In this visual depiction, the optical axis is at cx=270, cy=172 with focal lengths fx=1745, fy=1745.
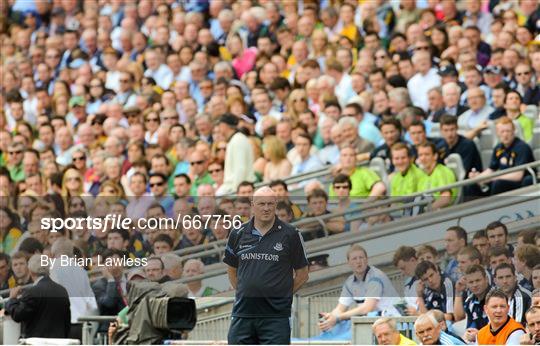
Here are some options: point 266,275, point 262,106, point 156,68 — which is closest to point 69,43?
point 156,68

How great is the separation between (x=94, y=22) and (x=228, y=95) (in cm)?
516

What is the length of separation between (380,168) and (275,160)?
1597 millimetres

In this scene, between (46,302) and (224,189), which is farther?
(224,189)

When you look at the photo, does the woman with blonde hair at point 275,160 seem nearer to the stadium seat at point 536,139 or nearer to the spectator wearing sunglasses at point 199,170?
the spectator wearing sunglasses at point 199,170

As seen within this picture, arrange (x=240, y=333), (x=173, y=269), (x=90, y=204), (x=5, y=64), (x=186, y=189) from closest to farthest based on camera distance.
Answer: (x=240, y=333) → (x=173, y=269) → (x=90, y=204) → (x=186, y=189) → (x=5, y=64)

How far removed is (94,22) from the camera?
24969 mm

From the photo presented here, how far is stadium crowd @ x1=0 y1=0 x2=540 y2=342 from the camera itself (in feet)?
46.6

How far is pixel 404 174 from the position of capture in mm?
16656

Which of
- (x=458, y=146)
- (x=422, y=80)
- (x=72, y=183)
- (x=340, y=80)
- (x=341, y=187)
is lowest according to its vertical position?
(x=341, y=187)

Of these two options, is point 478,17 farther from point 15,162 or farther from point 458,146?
point 15,162

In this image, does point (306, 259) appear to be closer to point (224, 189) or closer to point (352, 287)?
point (352, 287)

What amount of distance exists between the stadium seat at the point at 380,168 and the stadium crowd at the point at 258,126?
35 millimetres

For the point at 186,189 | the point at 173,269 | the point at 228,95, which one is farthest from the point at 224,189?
the point at 173,269

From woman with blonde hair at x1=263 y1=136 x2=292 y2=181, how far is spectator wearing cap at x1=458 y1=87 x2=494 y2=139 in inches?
76.6
